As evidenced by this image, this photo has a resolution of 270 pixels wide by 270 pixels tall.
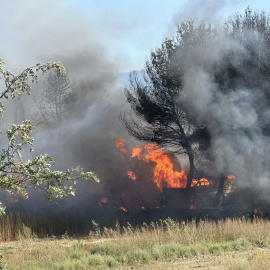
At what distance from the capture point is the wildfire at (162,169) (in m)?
26.2

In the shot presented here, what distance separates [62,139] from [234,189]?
17.2m

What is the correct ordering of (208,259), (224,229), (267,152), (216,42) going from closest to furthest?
(208,259), (224,229), (267,152), (216,42)

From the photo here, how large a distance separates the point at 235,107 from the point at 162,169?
7742 mm

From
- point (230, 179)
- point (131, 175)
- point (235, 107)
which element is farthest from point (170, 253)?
point (131, 175)

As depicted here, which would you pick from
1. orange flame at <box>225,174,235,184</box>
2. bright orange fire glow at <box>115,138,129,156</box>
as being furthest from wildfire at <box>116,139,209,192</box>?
bright orange fire glow at <box>115,138,129,156</box>

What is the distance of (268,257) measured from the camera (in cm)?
895

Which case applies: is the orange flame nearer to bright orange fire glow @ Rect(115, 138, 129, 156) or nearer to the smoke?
the smoke

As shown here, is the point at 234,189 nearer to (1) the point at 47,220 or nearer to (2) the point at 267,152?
(2) the point at 267,152

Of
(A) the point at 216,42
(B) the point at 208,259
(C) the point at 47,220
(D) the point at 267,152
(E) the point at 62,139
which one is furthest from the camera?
(E) the point at 62,139

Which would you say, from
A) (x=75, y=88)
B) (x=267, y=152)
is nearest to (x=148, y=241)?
(x=267, y=152)

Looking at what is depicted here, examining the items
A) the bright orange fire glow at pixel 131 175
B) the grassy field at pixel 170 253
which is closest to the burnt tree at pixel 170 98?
the bright orange fire glow at pixel 131 175

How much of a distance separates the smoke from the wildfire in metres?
3.88

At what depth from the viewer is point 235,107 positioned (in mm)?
21328

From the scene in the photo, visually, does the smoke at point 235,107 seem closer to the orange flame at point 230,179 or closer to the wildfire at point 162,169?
the orange flame at point 230,179
